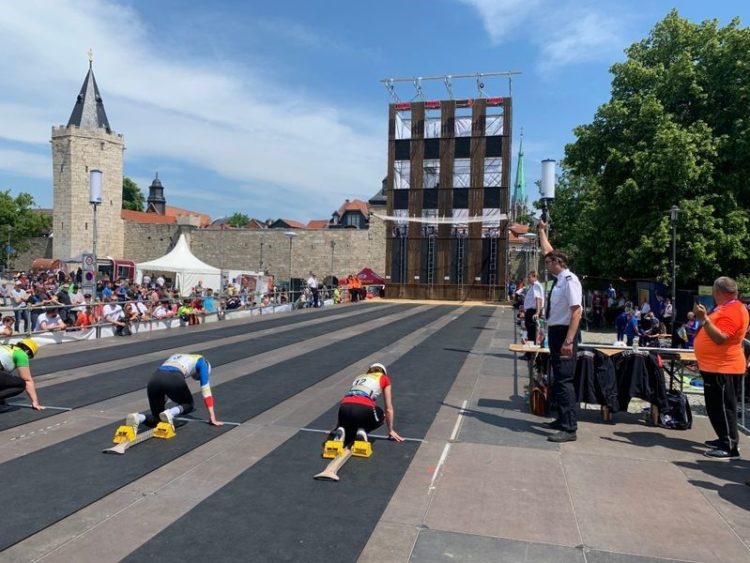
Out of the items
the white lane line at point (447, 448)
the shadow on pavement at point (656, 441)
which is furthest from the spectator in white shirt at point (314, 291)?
the shadow on pavement at point (656, 441)

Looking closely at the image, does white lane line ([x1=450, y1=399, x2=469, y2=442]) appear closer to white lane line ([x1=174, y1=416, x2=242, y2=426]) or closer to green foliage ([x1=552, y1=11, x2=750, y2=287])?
white lane line ([x1=174, y1=416, x2=242, y2=426])

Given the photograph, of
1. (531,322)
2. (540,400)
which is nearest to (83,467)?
(540,400)

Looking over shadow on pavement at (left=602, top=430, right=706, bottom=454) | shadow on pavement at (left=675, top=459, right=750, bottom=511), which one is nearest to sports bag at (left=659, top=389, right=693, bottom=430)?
shadow on pavement at (left=602, top=430, right=706, bottom=454)

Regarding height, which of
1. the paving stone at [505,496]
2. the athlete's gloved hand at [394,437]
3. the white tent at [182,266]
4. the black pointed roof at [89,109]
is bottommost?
the paving stone at [505,496]

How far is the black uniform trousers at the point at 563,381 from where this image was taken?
5.85m

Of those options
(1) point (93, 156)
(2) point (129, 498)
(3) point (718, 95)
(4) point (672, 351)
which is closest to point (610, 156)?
(3) point (718, 95)

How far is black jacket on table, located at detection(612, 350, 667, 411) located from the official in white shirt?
0.88m

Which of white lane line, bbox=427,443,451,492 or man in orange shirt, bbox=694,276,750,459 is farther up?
man in orange shirt, bbox=694,276,750,459

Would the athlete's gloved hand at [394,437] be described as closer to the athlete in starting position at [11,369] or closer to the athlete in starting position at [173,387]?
the athlete in starting position at [173,387]

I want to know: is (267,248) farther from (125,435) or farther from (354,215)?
(125,435)

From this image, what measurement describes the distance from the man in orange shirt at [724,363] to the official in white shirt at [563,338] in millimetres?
1206

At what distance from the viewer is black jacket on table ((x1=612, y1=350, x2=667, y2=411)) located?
6375 millimetres

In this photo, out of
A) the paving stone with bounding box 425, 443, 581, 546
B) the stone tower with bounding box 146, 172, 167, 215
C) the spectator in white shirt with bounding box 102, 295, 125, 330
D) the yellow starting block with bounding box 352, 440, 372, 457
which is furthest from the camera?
the stone tower with bounding box 146, 172, 167, 215

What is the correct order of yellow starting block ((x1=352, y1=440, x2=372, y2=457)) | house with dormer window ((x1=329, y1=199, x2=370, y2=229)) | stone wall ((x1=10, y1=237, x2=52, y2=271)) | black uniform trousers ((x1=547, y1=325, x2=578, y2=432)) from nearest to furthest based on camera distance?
yellow starting block ((x1=352, y1=440, x2=372, y2=457)), black uniform trousers ((x1=547, y1=325, x2=578, y2=432)), stone wall ((x1=10, y1=237, x2=52, y2=271)), house with dormer window ((x1=329, y1=199, x2=370, y2=229))
